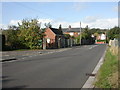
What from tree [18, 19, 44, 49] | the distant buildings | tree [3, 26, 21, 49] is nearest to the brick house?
tree [18, 19, 44, 49]

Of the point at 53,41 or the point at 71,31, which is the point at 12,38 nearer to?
the point at 53,41

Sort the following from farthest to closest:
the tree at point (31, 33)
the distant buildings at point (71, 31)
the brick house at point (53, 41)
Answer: the distant buildings at point (71, 31)
the brick house at point (53, 41)
the tree at point (31, 33)

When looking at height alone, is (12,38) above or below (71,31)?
below

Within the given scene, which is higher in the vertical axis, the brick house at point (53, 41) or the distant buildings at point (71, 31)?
the distant buildings at point (71, 31)

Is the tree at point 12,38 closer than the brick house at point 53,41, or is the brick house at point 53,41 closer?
the tree at point 12,38

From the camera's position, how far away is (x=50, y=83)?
852cm

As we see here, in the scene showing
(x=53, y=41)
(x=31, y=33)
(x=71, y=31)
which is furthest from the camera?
(x=71, y=31)

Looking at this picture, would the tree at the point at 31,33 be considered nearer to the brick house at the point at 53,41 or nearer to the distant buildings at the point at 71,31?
the brick house at the point at 53,41

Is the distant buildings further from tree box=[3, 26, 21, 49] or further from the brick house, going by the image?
tree box=[3, 26, 21, 49]

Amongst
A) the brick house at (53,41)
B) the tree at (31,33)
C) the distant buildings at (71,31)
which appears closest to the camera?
the tree at (31,33)

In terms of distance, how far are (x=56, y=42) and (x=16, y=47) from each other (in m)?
14.1

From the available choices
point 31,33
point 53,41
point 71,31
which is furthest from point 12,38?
point 71,31

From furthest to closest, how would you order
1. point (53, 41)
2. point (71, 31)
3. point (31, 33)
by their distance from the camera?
point (71, 31)
point (53, 41)
point (31, 33)

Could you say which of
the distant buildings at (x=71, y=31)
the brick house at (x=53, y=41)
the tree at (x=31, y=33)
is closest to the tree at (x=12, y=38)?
the tree at (x=31, y=33)
